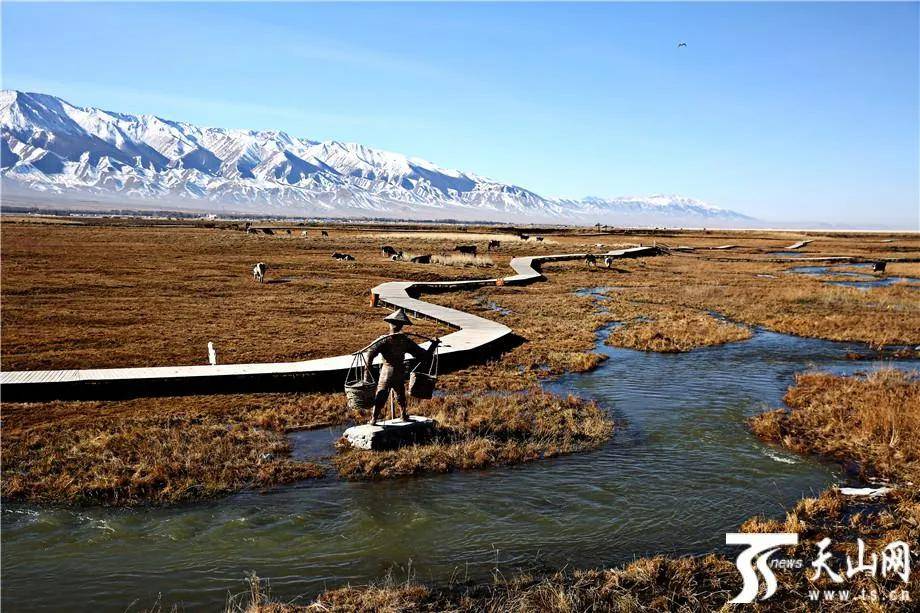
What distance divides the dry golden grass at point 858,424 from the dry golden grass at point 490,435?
3336 mm

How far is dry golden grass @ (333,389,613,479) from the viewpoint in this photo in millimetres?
9312

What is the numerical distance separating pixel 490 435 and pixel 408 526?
315 centimetres

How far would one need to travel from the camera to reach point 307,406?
12.0 metres

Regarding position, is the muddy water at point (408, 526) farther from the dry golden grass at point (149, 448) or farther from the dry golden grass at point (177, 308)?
the dry golden grass at point (177, 308)

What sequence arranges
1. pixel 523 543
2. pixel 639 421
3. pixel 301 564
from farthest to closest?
pixel 639 421 → pixel 523 543 → pixel 301 564

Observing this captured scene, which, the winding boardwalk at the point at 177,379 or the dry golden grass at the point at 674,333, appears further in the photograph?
the dry golden grass at the point at 674,333

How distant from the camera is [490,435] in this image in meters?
10.6

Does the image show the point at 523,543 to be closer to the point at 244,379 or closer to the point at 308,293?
the point at 244,379

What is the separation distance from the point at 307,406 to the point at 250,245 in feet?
159

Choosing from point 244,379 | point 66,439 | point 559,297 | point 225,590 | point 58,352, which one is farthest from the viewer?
point 559,297

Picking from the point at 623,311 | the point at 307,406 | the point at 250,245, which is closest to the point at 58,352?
the point at 307,406

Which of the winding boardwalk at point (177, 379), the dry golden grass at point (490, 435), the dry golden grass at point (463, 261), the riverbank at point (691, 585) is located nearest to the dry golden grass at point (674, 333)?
the winding boardwalk at point (177, 379)

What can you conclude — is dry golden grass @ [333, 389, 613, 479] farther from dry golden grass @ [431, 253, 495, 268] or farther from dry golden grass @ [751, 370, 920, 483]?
dry golden grass @ [431, 253, 495, 268]

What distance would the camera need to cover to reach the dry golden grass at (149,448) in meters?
8.28
